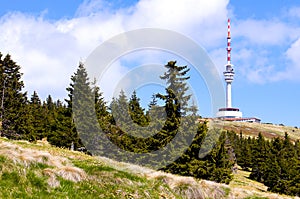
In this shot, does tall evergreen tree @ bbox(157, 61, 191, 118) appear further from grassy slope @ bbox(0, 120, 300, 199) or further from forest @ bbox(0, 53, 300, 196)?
grassy slope @ bbox(0, 120, 300, 199)

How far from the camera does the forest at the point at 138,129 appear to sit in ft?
140

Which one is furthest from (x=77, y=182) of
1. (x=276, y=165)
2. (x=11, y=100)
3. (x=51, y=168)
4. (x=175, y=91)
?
(x=276, y=165)

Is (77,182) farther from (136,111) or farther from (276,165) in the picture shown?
(276,165)

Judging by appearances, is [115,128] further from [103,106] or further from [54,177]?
[54,177]

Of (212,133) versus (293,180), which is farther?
(293,180)

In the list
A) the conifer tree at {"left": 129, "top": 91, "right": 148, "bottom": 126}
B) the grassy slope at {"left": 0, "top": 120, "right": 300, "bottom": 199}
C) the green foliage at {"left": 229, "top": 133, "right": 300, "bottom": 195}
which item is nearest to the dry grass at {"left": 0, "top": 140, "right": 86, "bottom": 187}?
the grassy slope at {"left": 0, "top": 120, "right": 300, "bottom": 199}

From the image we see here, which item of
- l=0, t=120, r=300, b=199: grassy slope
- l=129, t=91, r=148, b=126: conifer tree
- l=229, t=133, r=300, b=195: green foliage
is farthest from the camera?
l=229, t=133, r=300, b=195: green foliage

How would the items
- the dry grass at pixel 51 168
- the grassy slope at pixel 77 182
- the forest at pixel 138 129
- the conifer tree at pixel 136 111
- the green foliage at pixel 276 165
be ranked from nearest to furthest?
the grassy slope at pixel 77 182 < the dry grass at pixel 51 168 < the forest at pixel 138 129 < the conifer tree at pixel 136 111 < the green foliage at pixel 276 165

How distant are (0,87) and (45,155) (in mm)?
45193

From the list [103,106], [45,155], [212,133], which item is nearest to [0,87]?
[103,106]

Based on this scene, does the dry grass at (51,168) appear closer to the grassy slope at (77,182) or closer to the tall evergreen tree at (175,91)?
the grassy slope at (77,182)

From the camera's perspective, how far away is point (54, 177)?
13.4m

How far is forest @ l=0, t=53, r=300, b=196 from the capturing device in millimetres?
42531

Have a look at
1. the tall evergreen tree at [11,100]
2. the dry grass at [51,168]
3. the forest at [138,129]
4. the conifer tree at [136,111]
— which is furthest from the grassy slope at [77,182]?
the tall evergreen tree at [11,100]
